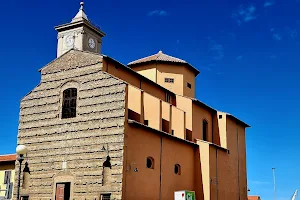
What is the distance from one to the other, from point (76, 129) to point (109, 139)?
2.87 meters

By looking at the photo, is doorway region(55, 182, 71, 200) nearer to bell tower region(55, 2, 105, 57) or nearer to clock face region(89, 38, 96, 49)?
bell tower region(55, 2, 105, 57)

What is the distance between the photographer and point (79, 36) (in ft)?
152

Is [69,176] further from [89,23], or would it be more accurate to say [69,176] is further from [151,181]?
[89,23]

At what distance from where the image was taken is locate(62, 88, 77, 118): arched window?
27.8 metres

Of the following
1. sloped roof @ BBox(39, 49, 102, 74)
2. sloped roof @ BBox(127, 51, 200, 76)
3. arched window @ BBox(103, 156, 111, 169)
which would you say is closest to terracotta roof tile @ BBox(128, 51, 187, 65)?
sloped roof @ BBox(127, 51, 200, 76)

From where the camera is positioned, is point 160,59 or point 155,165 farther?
point 160,59

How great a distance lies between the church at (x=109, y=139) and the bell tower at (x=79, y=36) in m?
14.7

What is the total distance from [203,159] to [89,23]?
22791 mm

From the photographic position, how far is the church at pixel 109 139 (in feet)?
82.6

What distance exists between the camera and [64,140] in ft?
89.5

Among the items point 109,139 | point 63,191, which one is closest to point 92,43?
point 109,139

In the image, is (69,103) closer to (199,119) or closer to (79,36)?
(199,119)

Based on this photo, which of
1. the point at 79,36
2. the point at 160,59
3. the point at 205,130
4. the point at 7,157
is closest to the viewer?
the point at 7,157

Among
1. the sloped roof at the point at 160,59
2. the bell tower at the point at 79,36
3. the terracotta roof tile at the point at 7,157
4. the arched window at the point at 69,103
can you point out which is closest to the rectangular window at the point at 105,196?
the arched window at the point at 69,103
